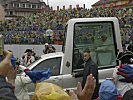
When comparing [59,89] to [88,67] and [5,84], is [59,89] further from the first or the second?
[88,67]

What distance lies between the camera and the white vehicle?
665 cm

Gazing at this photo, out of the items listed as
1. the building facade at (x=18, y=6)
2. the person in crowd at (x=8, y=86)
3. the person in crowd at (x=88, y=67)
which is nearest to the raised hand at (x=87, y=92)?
the person in crowd at (x=8, y=86)

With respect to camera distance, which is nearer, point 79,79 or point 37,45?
point 79,79

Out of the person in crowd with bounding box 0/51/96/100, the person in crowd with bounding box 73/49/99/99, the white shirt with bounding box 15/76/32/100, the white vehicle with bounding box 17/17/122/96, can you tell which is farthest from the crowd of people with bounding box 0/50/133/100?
the white vehicle with bounding box 17/17/122/96

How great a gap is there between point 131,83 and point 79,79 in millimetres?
2690

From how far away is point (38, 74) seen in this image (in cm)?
384

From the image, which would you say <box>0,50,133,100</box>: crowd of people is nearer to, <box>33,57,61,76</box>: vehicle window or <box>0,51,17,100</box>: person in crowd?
<box>0,51,17,100</box>: person in crowd

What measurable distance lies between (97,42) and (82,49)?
13.9 inches

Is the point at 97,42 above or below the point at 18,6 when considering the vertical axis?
below

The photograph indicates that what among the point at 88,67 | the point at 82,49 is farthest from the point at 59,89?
the point at 82,49

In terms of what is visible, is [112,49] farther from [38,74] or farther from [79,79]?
[38,74]

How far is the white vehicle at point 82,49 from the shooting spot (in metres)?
6.65

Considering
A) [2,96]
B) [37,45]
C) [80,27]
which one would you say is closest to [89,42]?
[80,27]

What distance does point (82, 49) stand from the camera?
6.83 meters
